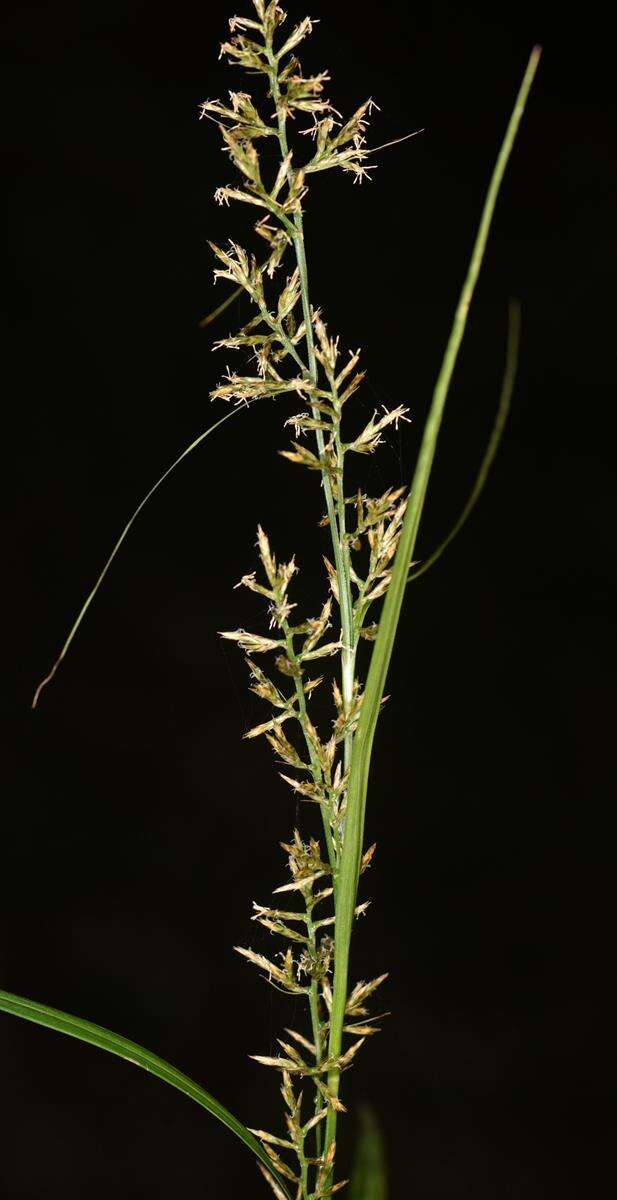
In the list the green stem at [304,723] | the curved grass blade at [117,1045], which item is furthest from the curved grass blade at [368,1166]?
the green stem at [304,723]

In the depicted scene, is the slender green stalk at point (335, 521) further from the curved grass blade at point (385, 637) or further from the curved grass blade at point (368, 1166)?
the curved grass blade at point (368, 1166)

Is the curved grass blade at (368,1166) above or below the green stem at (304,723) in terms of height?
below

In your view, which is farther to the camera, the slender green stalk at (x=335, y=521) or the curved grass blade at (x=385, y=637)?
the slender green stalk at (x=335, y=521)

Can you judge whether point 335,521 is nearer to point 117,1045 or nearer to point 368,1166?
point 117,1045

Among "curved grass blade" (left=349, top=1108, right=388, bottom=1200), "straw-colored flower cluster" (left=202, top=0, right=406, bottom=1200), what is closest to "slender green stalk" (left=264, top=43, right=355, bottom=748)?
"straw-colored flower cluster" (left=202, top=0, right=406, bottom=1200)

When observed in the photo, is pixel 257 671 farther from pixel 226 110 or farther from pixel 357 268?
pixel 357 268

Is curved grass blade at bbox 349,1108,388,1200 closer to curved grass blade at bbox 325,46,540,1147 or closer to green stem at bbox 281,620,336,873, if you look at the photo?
curved grass blade at bbox 325,46,540,1147
